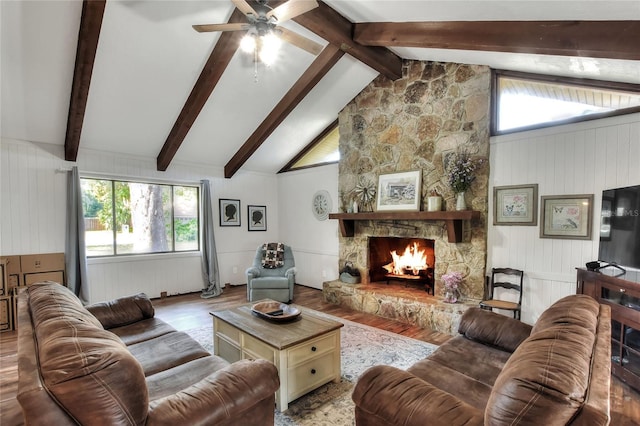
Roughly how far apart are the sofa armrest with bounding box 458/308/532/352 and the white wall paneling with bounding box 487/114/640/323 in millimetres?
1657

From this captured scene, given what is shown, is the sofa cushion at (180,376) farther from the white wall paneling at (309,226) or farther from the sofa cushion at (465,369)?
the white wall paneling at (309,226)

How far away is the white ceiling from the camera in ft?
8.95

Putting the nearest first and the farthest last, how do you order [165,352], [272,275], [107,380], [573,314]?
[107,380], [573,314], [165,352], [272,275]

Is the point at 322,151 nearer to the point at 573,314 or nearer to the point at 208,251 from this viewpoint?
the point at 208,251

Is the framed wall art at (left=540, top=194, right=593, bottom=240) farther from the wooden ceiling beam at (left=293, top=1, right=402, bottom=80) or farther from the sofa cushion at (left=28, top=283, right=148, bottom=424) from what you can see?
the sofa cushion at (left=28, top=283, right=148, bottom=424)

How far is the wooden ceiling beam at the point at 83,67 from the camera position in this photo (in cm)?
283

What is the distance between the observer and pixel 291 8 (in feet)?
7.78

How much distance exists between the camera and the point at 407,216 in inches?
165

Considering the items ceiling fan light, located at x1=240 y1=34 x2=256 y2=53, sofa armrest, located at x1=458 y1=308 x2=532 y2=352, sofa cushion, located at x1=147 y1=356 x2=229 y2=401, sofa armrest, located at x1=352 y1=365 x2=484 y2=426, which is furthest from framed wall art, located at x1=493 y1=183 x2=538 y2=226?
sofa cushion, located at x1=147 y1=356 x2=229 y2=401

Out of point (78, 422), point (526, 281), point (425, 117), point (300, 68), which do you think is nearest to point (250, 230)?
point (300, 68)

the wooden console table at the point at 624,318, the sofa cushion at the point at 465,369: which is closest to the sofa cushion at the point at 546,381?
the sofa cushion at the point at 465,369

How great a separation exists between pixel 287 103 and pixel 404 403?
428 centimetres

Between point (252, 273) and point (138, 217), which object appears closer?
point (252, 273)

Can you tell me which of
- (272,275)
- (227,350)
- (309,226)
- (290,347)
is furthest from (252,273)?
(290,347)
